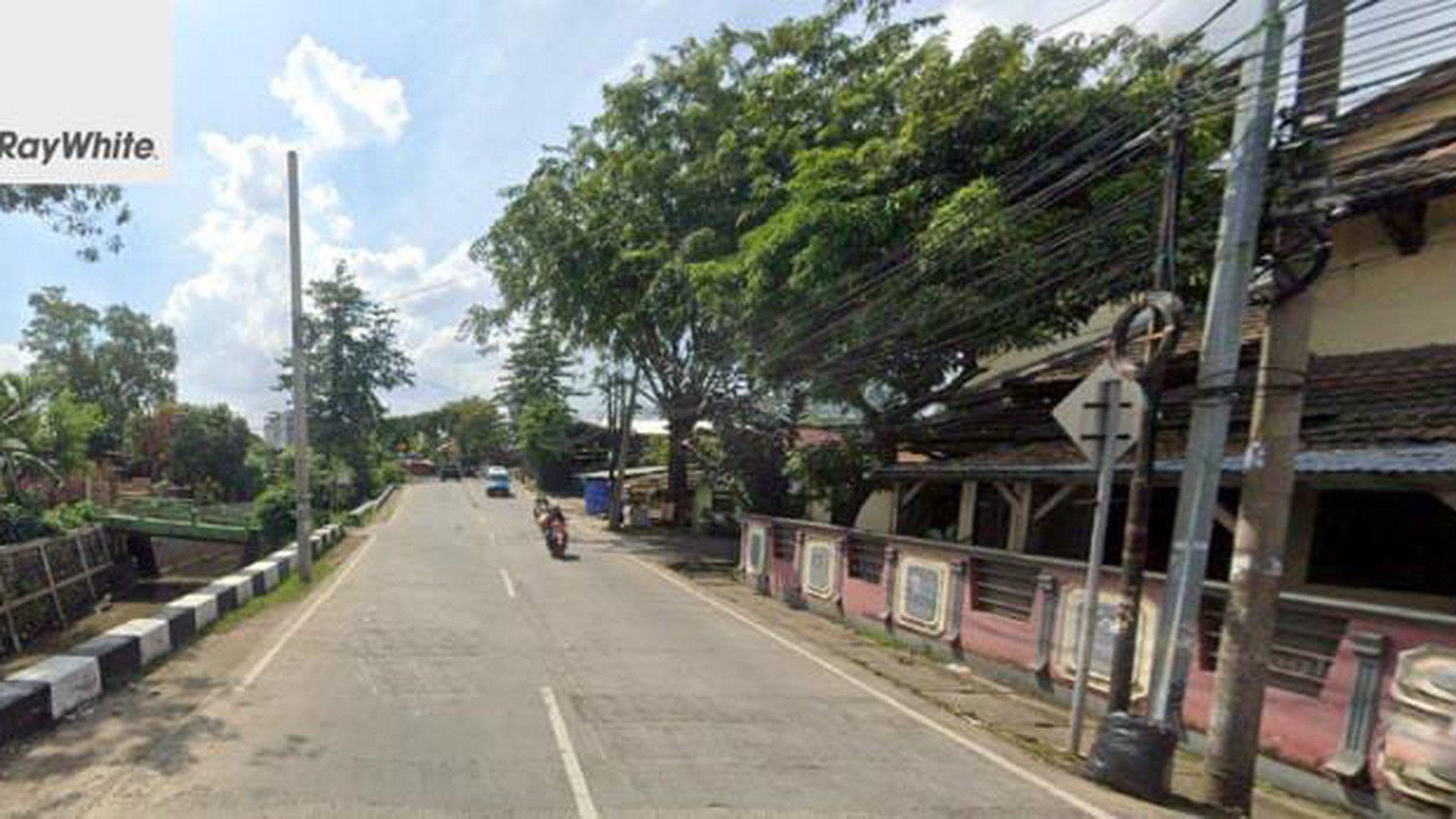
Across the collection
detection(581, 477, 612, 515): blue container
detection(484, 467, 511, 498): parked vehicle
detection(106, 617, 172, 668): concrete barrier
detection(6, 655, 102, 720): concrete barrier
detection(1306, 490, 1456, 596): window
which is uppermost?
detection(1306, 490, 1456, 596): window

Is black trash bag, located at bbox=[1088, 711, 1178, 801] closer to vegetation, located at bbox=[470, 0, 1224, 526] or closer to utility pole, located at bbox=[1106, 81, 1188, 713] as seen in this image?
utility pole, located at bbox=[1106, 81, 1188, 713]

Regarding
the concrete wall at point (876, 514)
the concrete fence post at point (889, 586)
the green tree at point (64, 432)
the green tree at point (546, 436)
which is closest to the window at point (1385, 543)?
the concrete fence post at point (889, 586)

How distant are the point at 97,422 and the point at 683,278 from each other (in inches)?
731

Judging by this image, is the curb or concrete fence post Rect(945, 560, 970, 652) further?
concrete fence post Rect(945, 560, 970, 652)

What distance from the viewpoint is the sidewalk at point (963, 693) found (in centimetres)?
610

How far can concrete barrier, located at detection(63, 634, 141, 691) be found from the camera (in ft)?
25.1

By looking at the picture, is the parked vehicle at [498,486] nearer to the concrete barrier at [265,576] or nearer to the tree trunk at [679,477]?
the tree trunk at [679,477]

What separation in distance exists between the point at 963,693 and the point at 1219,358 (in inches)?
188

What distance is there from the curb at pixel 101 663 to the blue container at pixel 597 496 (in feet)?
103

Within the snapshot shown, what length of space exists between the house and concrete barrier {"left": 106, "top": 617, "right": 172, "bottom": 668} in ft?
30.9

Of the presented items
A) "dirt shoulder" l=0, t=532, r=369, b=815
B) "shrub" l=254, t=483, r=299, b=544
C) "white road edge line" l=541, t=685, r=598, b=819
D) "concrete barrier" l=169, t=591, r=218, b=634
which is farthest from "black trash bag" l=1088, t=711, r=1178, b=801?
"shrub" l=254, t=483, r=299, b=544

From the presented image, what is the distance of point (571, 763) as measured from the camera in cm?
584

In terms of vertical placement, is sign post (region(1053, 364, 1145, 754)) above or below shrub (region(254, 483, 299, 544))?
above

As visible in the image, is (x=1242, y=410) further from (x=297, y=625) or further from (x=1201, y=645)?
(x=297, y=625)
